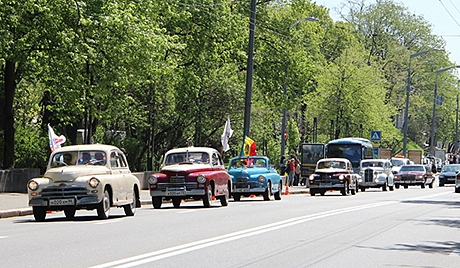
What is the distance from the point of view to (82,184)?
22.4 meters

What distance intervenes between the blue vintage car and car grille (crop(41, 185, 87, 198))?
1342cm

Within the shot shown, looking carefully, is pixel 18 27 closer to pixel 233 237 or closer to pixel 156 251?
pixel 233 237

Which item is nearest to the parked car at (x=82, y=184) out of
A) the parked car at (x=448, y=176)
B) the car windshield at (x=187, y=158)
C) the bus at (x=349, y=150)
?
the car windshield at (x=187, y=158)

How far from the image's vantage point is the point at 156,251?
14.6 m

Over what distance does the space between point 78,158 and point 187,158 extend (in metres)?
6.94

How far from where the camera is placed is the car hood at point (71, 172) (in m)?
22.6

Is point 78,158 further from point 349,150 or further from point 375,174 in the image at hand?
point 349,150

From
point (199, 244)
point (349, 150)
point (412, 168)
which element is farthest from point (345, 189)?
point (199, 244)

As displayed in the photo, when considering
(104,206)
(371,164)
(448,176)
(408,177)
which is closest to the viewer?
(104,206)

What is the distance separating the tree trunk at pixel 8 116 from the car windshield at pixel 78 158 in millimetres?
15021

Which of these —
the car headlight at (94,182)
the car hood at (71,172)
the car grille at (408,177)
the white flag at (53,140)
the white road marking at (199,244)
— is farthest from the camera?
the car grille at (408,177)

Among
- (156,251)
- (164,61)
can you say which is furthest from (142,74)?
(156,251)

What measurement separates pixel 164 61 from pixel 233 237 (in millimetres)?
26362

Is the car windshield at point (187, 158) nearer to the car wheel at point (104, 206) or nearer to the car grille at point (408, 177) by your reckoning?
the car wheel at point (104, 206)
